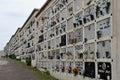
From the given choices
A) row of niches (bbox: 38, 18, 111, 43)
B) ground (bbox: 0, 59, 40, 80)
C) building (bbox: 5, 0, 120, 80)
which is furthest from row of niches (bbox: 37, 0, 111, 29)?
ground (bbox: 0, 59, 40, 80)

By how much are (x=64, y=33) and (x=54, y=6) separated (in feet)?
12.1

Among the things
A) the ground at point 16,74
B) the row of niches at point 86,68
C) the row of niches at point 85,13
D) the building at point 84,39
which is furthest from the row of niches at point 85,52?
the ground at point 16,74

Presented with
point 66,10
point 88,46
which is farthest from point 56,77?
point 88,46

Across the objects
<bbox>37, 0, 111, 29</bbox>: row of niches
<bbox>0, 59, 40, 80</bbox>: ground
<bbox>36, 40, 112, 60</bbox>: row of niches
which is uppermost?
<bbox>37, 0, 111, 29</bbox>: row of niches

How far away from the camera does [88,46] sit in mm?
12047

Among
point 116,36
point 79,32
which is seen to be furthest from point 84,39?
point 116,36

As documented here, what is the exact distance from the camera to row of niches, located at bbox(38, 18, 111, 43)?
34.4ft

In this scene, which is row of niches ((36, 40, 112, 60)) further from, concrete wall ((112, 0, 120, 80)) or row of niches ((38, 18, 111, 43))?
concrete wall ((112, 0, 120, 80))

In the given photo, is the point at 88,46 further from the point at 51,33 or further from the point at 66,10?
the point at 51,33

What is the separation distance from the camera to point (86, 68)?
12.3 m

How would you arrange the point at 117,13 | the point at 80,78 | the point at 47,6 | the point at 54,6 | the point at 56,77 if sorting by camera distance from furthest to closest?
1. the point at 47,6
2. the point at 54,6
3. the point at 56,77
4. the point at 80,78
5. the point at 117,13

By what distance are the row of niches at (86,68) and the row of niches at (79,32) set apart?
1.02 m

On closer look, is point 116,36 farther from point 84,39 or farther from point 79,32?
point 79,32

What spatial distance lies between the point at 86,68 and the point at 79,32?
6.22 feet
